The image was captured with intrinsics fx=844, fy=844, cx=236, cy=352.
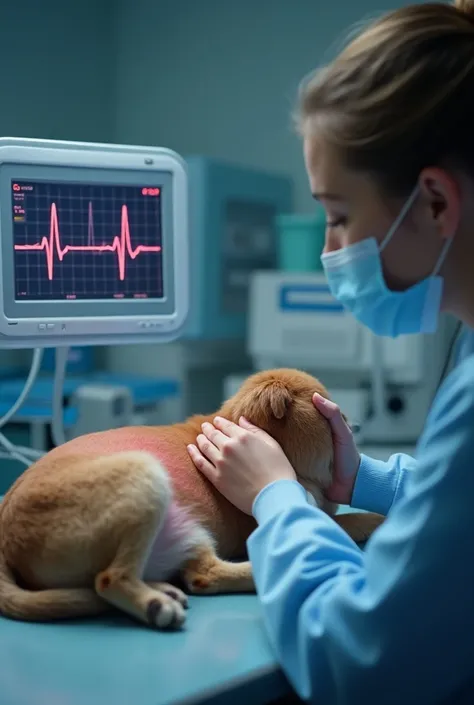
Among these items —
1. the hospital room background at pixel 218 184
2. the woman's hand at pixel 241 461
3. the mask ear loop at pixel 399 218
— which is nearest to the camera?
the mask ear loop at pixel 399 218

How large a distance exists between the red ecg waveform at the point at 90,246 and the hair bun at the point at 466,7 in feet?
2.03

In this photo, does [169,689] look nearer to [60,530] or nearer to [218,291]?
[60,530]

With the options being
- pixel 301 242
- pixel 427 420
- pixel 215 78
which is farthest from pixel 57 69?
pixel 427 420

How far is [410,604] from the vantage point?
0.68 metres

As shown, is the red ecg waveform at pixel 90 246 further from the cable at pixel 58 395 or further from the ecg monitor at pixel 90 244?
the cable at pixel 58 395

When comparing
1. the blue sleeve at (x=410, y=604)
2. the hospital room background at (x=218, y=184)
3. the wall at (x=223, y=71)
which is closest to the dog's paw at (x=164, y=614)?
the blue sleeve at (x=410, y=604)

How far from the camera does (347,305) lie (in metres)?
0.99

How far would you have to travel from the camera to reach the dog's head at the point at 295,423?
3.41ft

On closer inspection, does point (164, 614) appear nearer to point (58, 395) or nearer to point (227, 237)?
point (58, 395)

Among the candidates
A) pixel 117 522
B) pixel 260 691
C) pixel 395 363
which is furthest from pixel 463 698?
pixel 395 363

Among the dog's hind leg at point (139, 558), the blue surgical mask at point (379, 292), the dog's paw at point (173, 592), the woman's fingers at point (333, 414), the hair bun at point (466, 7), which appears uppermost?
the hair bun at point (466, 7)

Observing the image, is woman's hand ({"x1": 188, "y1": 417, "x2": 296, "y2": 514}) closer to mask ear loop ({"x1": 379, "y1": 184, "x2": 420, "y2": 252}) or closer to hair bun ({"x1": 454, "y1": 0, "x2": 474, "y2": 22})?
mask ear loop ({"x1": 379, "y1": 184, "x2": 420, "y2": 252})

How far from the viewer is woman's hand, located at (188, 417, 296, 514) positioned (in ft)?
3.07

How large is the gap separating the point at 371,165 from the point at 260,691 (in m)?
0.50
